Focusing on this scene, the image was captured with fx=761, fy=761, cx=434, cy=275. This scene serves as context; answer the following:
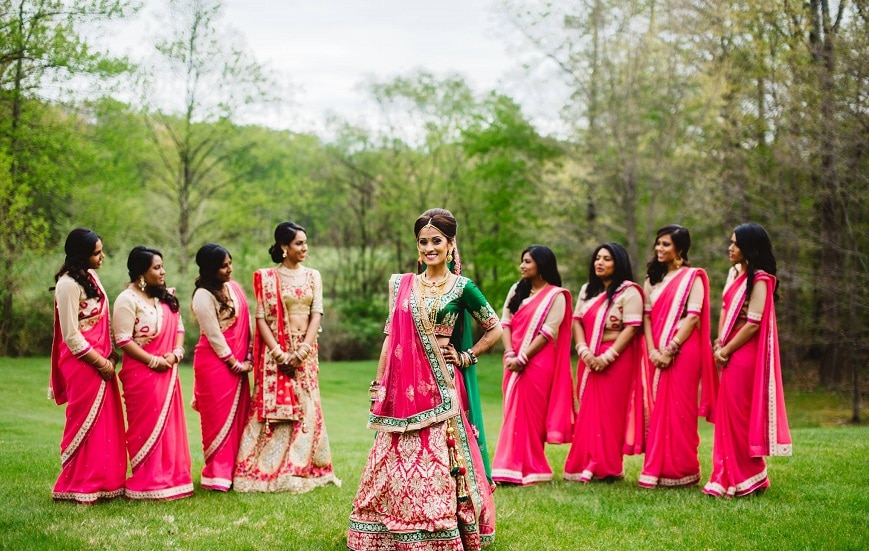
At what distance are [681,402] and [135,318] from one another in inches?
191

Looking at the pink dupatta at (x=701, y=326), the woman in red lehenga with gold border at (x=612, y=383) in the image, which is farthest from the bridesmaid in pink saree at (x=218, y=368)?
the pink dupatta at (x=701, y=326)

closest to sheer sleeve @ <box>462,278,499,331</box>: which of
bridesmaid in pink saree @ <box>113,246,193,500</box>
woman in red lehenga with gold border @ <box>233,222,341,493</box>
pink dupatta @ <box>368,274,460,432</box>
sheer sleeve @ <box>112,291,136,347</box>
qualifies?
pink dupatta @ <box>368,274,460,432</box>

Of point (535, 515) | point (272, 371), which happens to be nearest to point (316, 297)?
point (272, 371)

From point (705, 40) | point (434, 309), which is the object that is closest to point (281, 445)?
point (434, 309)

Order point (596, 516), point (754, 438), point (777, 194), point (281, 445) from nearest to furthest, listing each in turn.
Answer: point (596, 516) → point (754, 438) → point (281, 445) → point (777, 194)

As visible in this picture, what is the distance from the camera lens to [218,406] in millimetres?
6762

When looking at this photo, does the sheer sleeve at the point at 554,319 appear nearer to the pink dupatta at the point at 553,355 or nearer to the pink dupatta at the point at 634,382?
the pink dupatta at the point at 553,355

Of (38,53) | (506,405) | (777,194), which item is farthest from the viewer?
(777,194)

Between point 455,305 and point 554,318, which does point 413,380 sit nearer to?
A: point 455,305

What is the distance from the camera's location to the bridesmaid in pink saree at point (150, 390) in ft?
20.6

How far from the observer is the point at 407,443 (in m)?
4.76

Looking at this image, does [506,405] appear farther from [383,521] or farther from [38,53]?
[38,53]

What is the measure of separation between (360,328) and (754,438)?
23.9 m

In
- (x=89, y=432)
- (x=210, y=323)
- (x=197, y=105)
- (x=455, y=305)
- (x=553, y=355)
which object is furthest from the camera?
(x=197, y=105)
